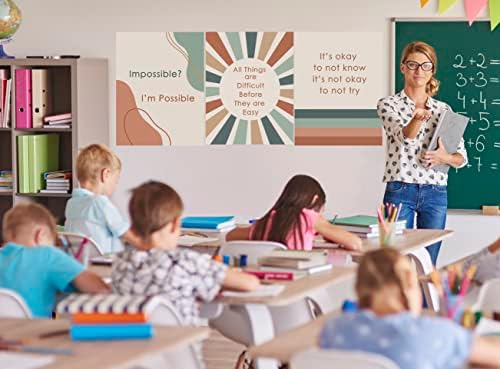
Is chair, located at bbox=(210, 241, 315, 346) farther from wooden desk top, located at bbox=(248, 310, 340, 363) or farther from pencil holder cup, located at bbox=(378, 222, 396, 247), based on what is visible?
wooden desk top, located at bbox=(248, 310, 340, 363)

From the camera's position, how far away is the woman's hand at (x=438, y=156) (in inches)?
240

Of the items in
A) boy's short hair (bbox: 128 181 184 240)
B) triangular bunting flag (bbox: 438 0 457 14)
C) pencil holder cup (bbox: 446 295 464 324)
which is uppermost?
triangular bunting flag (bbox: 438 0 457 14)

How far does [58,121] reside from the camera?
7465 mm

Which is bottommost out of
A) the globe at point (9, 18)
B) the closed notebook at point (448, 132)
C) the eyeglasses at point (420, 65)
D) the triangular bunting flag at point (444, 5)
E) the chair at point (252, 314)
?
the chair at point (252, 314)

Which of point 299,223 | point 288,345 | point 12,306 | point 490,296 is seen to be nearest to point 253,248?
point 299,223

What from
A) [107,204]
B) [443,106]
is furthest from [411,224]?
[107,204]

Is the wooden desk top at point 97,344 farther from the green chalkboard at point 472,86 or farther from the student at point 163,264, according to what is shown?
the green chalkboard at point 472,86

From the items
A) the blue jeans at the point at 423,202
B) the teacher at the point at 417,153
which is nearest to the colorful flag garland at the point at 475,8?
the teacher at the point at 417,153

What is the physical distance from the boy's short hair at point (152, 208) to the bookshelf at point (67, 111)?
400 cm

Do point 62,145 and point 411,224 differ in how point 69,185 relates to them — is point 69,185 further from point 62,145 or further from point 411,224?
point 411,224

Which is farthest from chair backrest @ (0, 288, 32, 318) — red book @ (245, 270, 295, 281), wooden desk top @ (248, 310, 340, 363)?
red book @ (245, 270, 295, 281)

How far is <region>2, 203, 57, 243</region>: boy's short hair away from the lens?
377cm

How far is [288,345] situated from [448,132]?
11.6 ft

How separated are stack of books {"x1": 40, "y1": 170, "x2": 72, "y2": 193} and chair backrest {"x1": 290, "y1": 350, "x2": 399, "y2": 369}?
5145 mm
